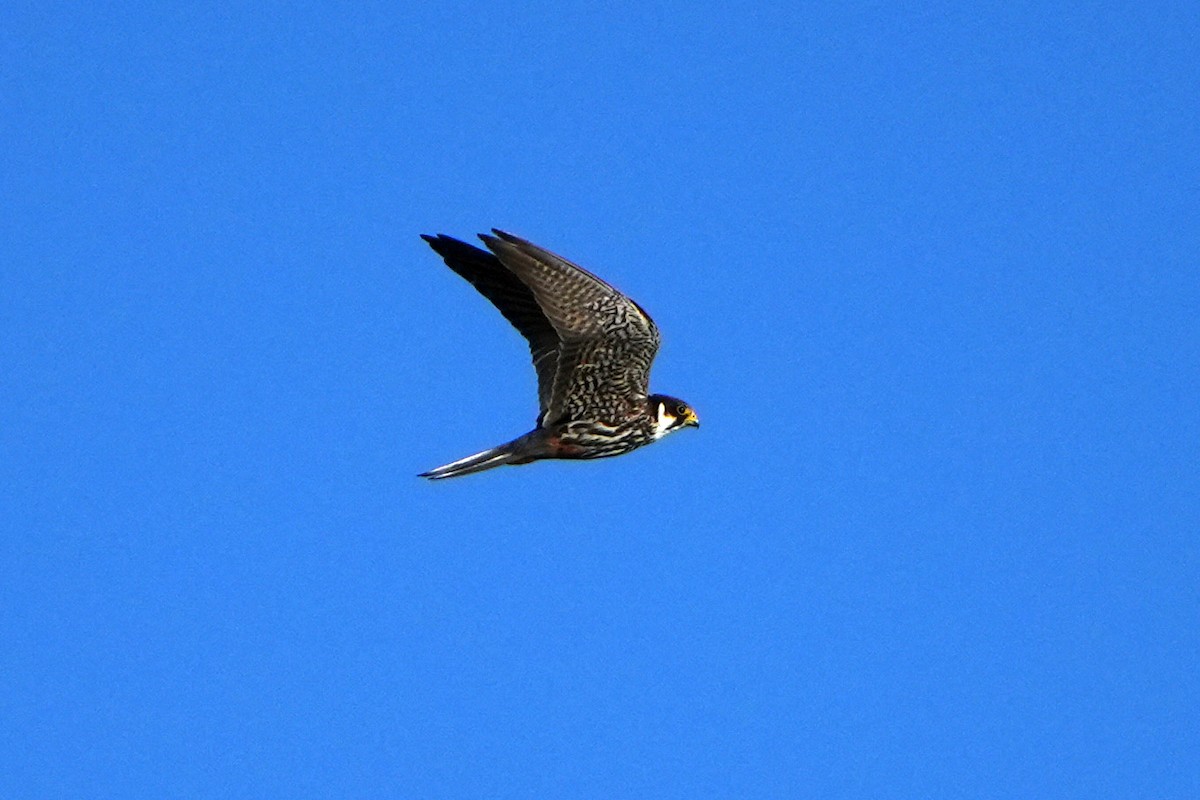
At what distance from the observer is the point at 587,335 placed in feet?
47.6

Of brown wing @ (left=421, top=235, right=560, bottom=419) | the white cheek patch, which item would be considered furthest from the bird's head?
brown wing @ (left=421, top=235, right=560, bottom=419)

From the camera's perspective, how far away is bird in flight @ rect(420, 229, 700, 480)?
46.3 feet

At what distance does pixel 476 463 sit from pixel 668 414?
5.41ft

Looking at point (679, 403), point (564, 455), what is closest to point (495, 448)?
point (564, 455)

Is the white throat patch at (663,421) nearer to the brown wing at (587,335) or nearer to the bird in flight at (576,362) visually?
the bird in flight at (576,362)

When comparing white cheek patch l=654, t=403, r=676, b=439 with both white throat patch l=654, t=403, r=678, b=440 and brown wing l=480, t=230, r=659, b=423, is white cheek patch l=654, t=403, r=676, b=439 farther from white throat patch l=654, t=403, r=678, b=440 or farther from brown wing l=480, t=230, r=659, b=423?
brown wing l=480, t=230, r=659, b=423

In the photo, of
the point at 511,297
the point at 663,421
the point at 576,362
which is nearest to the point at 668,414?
the point at 663,421

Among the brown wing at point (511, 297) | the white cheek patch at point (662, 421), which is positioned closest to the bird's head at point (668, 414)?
the white cheek patch at point (662, 421)

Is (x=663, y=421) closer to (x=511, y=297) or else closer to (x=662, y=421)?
(x=662, y=421)

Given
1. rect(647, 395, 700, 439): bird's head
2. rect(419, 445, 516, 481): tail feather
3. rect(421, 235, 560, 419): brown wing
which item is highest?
rect(421, 235, 560, 419): brown wing

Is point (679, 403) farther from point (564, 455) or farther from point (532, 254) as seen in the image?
point (532, 254)

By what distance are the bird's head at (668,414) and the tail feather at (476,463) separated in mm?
1206

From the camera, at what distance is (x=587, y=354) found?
14.7 meters

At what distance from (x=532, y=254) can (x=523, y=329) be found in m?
2.05
